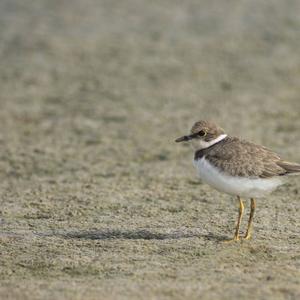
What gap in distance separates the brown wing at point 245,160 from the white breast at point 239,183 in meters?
0.04

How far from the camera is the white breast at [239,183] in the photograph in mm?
5613

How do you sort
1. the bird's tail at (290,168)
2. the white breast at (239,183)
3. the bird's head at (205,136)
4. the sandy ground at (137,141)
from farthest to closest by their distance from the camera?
the bird's head at (205,136) → the bird's tail at (290,168) → the white breast at (239,183) → the sandy ground at (137,141)

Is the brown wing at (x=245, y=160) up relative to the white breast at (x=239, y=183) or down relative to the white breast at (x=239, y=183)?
up

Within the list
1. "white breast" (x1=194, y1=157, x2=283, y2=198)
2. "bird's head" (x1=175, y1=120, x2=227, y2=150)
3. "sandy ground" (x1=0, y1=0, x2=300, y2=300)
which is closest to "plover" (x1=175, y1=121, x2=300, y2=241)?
"white breast" (x1=194, y1=157, x2=283, y2=198)

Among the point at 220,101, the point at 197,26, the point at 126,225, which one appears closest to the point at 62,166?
the point at 126,225

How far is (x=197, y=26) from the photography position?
506 inches

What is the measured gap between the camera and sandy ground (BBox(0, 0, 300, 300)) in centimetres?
522

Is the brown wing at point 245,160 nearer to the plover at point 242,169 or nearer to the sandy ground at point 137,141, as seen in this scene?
the plover at point 242,169

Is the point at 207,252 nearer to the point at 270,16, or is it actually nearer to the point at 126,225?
the point at 126,225

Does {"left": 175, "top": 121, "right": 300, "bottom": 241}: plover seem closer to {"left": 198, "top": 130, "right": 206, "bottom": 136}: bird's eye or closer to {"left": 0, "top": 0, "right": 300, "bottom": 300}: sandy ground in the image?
{"left": 198, "top": 130, "right": 206, "bottom": 136}: bird's eye

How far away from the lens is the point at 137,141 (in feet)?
28.9

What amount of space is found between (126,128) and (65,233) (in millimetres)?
3385

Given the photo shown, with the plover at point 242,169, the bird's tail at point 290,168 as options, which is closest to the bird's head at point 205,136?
the plover at point 242,169

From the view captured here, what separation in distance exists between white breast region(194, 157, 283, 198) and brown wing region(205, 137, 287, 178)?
37 millimetres
